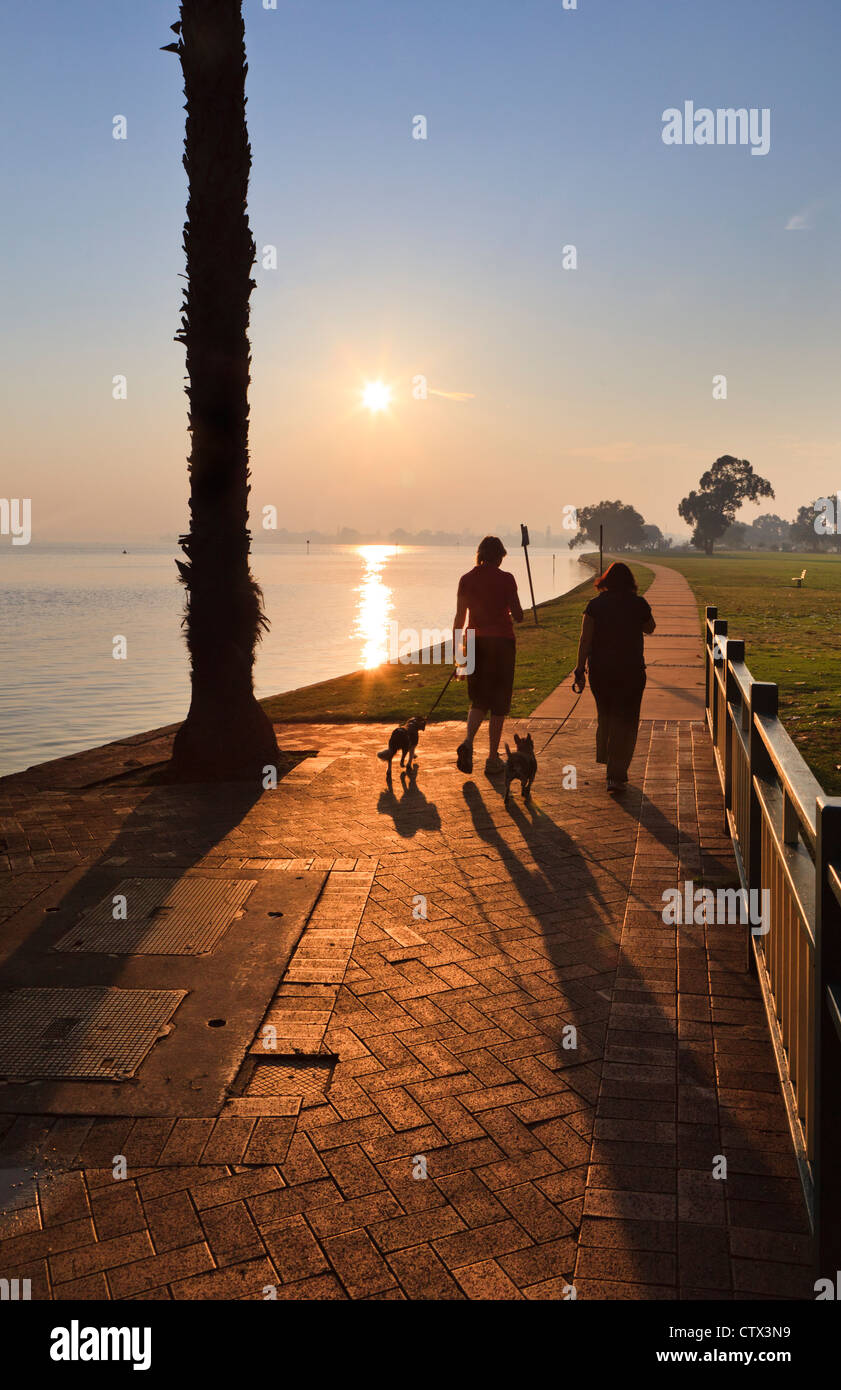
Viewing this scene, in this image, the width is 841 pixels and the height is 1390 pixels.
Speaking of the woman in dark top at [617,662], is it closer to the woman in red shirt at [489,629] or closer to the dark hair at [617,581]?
the dark hair at [617,581]

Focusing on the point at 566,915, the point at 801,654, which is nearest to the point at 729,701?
the point at 566,915

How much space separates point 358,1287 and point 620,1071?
4.82 ft

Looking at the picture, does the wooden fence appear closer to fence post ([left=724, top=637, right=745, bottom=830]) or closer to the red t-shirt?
fence post ([left=724, top=637, right=745, bottom=830])

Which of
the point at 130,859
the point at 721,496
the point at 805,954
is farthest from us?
the point at 721,496

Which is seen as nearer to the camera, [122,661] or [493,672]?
[493,672]

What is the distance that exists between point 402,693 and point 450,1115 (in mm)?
12175

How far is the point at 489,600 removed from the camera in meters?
8.86

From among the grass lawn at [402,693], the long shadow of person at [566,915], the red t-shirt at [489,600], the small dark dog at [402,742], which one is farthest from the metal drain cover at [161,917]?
the grass lawn at [402,693]

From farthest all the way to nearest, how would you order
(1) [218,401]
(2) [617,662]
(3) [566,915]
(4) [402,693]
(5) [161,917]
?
1. (4) [402,693]
2. (1) [218,401]
3. (2) [617,662]
4. (5) [161,917]
5. (3) [566,915]

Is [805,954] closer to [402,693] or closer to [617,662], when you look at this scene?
[617,662]

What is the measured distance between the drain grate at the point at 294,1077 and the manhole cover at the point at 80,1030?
1.67ft

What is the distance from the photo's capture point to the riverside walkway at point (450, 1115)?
2.78 metres
